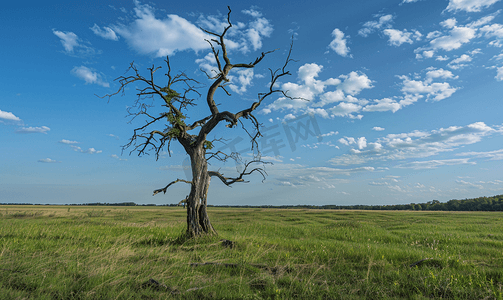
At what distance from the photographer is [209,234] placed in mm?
12984

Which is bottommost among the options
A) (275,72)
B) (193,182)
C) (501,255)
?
(501,255)

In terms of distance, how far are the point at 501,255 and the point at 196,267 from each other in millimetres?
11231

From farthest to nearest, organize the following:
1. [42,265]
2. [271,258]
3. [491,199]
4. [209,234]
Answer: [491,199] → [209,234] → [271,258] → [42,265]

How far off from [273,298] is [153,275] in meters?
2.98

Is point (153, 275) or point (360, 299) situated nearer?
point (360, 299)

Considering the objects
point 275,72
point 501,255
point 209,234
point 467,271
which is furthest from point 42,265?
point 501,255

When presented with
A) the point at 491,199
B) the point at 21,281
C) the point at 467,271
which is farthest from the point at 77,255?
the point at 491,199

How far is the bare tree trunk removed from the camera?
42.9 feet

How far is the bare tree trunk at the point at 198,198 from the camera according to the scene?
515 inches

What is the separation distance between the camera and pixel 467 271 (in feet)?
23.4

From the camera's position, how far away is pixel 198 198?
44.2 feet

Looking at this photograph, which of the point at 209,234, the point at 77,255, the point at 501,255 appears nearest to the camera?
the point at 77,255

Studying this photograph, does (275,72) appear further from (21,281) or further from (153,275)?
(21,281)

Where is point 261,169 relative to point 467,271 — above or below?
above
